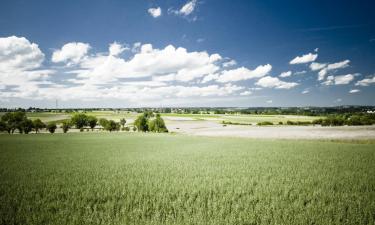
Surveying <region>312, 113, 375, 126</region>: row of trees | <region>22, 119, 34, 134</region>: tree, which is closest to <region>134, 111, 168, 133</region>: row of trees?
<region>22, 119, 34, 134</region>: tree

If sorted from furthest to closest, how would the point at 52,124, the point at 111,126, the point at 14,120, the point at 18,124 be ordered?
the point at 111,126
the point at 14,120
the point at 18,124
the point at 52,124

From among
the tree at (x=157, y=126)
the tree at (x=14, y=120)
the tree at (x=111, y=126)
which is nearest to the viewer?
the tree at (x=14, y=120)

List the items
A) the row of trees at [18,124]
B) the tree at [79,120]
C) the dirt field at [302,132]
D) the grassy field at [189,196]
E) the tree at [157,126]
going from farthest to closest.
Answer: the tree at [79,120]
the tree at [157,126]
the row of trees at [18,124]
the dirt field at [302,132]
the grassy field at [189,196]

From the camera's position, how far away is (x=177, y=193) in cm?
1085

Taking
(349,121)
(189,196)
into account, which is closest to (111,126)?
(189,196)

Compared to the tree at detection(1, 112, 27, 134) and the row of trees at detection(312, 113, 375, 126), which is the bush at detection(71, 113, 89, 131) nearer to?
the tree at detection(1, 112, 27, 134)

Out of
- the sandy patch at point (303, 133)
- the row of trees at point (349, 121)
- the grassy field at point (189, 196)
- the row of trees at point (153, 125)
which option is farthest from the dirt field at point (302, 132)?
the grassy field at point (189, 196)

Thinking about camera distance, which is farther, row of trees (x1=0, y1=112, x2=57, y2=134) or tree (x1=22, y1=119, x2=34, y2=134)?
tree (x1=22, y1=119, x2=34, y2=134)

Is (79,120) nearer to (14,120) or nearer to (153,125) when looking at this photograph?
(14,120)

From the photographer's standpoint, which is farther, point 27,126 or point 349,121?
point 349,121

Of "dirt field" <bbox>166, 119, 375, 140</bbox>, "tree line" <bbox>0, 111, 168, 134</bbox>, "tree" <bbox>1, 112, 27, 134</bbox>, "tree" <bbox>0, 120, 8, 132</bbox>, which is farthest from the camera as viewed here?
"tree line" <bbox>0, 111, 168, 134</bbox>

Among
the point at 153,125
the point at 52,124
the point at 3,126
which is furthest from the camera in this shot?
Answer: the point at 153,125

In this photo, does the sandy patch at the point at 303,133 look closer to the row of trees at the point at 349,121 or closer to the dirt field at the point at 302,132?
the dirt field at the point at 302,132

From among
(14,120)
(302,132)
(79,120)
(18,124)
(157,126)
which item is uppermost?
(14,120)
